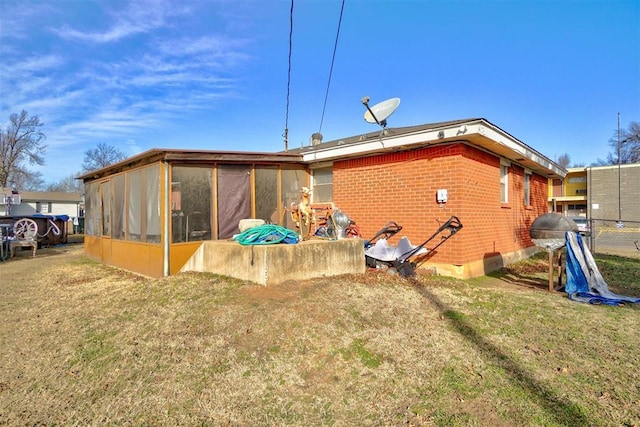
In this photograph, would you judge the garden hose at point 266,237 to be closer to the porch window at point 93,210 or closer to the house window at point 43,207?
the porch window at point 93,210

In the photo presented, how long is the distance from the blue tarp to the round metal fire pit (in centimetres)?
22

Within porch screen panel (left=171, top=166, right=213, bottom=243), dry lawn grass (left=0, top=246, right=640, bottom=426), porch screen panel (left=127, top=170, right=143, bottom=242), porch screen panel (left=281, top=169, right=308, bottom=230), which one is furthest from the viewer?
porch screen panel (left=281, top=169, right=308, bottom=230)

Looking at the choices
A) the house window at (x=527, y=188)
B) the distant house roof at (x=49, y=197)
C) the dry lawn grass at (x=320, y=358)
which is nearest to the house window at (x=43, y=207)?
the distant house roof at (x=49, y=197)

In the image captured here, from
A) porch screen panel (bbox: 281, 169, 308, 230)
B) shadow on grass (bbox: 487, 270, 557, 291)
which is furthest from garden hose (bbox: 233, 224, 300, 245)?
shadow on grass (bbox: 487, 270, 557, 291)

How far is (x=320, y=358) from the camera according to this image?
3482mm

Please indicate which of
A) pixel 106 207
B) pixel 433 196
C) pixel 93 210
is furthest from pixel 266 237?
pixel 93 210

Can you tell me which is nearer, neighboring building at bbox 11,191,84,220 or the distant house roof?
neighboring building at bbox 11,191,84,220

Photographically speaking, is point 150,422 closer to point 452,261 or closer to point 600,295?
point 452,261

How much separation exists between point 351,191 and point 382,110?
2083 mm

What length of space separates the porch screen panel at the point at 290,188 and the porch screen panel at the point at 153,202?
2.84 meters

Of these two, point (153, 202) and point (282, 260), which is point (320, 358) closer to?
point (282, 260)

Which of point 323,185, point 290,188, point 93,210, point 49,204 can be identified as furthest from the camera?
point 49,204

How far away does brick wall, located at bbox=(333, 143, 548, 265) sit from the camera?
22.8 feet

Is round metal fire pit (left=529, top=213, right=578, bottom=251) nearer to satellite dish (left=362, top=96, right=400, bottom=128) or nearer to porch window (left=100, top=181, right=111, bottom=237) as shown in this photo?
satellite dish (left=362, top=96, right=400, bottom=128)
